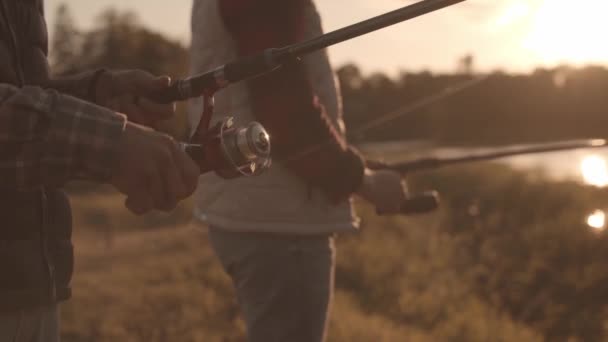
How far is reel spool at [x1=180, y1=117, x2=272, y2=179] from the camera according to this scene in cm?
114

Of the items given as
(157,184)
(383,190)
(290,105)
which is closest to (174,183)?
(157,184)

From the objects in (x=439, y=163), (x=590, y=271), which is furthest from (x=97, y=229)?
(x=439, y=163)

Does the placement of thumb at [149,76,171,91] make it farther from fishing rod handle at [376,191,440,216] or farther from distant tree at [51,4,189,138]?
distant tree at [51,4,189,138]

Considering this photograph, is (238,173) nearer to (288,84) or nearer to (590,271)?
(288,84)

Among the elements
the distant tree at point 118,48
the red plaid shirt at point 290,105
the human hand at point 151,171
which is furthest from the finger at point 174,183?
the distant tree at point 118,48

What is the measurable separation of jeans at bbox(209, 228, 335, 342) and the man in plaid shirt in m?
0.49

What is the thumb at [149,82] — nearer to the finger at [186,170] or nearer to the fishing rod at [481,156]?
the finger at [186,170]

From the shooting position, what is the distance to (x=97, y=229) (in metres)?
13.8

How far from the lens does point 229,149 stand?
114 centimetres

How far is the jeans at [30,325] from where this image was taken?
113 centimetres

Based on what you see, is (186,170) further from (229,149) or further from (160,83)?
(160,83)

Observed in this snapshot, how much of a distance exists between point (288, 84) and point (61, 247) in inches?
24.9

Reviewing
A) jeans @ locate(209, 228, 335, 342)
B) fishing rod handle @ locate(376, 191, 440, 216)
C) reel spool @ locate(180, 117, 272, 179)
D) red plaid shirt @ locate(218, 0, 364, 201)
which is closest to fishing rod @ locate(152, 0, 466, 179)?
reel spool @ locate(180, 117, 272, 179)

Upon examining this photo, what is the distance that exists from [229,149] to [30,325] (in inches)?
17.9
